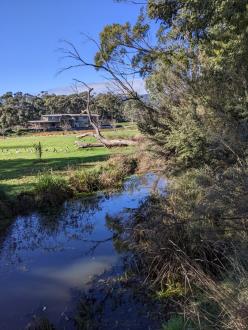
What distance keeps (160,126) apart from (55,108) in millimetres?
105084

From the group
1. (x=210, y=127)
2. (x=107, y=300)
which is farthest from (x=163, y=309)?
(x=210, y=127)

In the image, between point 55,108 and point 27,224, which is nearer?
point 27,224

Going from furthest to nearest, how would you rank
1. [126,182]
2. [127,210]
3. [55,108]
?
[55,108] → [126,182] → [127,210]

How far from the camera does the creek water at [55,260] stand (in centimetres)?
764

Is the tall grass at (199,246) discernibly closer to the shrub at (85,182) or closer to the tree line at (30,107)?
the shrub at (85,182)

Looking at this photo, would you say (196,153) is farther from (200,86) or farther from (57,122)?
(57,122)

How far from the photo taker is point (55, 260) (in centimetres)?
1029

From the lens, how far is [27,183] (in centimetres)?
1886

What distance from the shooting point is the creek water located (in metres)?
7.64

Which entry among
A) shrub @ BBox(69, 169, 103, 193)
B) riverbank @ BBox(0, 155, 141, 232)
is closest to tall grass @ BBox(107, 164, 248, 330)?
riverbank @ BBox(0, 155, 141, 232)

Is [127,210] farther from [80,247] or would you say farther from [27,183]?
[27,183]

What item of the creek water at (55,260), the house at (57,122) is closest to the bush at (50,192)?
the creek water at (55,260)

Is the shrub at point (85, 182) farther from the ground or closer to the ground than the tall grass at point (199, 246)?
closer to the ground

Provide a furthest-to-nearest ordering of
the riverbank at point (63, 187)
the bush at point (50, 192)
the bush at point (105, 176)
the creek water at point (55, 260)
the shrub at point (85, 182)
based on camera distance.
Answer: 1. the bush at point (105, 176)
2. the shrub at point (85, 182)
3. the bush at point (50, 192)
4. the riverbank at point (63, 187)
5. the creek water at point (55, 260)
